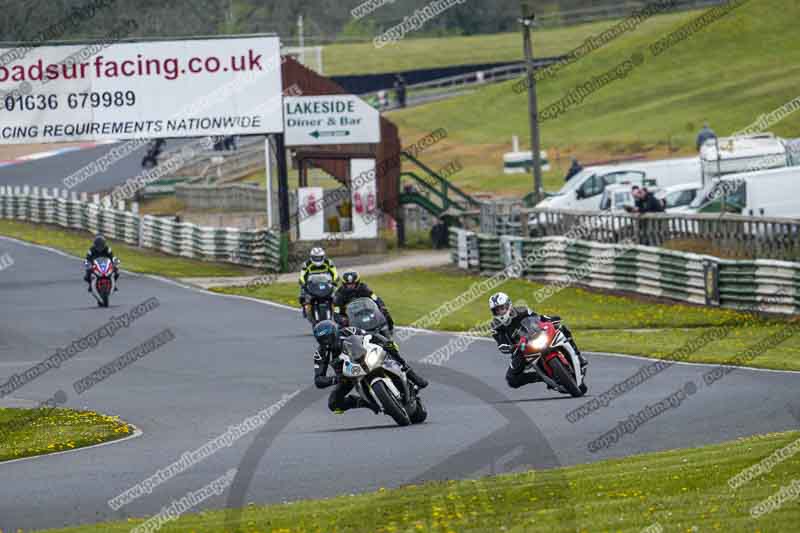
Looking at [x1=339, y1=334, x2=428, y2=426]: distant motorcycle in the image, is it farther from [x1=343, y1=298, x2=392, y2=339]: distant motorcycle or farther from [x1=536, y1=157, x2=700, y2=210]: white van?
[x1=536, y1=157, x2=700, y2=210]: white van

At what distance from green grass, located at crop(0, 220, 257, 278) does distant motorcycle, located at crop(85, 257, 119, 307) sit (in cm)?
709

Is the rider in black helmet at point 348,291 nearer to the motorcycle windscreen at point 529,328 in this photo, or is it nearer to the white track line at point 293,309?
the motorcycle windscreen at point 529,328

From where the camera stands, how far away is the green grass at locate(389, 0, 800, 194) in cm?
6381

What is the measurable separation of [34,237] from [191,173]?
16057mm

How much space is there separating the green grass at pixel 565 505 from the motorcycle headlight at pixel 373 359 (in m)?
3.14

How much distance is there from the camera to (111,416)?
18.6 m

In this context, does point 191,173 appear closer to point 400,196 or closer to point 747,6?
point 400,196

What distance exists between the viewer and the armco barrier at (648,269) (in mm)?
27125

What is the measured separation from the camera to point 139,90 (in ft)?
129

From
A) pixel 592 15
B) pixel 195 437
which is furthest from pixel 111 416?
pixel 592 15

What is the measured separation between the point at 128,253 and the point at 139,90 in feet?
25.5

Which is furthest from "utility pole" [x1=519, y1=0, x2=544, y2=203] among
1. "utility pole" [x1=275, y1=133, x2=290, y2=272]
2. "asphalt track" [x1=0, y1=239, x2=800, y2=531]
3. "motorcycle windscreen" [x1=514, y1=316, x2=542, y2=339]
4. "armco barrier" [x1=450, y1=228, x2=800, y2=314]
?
"motorcycle windscreen" [x1=514, y1=316, x2=542, y2=339]

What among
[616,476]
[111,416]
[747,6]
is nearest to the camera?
[616,476]

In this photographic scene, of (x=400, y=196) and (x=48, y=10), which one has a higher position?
(x=48, y=10)
